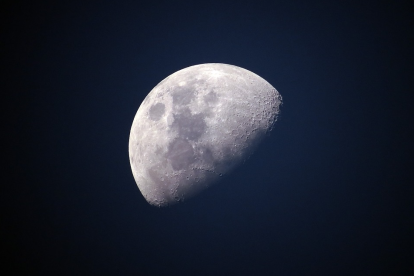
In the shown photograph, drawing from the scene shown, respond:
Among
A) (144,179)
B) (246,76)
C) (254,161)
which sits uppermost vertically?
(246,76)

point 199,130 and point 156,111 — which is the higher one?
point 156,111

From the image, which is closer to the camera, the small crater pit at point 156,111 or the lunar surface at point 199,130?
the lunar surface at point 199,130

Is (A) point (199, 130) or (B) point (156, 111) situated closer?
(A) point (199, 130)

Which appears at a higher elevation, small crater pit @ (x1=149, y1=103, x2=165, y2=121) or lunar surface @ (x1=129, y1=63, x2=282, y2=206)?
small crater pit @ (x1=149, y1=103, x2=165, y2=121)

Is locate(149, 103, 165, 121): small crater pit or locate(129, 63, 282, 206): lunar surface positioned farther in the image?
locate(149, 103, 165, 121): small crater pit

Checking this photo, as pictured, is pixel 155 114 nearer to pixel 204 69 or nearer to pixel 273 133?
pixel 204 69

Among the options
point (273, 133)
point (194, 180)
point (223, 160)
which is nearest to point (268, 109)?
point (273, 133)

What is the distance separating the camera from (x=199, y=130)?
3.90 m

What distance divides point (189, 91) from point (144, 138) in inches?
42.3

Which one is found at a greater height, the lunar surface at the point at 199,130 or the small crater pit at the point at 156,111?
the small crater pit at the point at 156,111

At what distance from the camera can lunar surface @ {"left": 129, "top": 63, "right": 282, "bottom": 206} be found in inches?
153

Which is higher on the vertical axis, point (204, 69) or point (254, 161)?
point (204, 69)

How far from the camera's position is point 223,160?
3881mm

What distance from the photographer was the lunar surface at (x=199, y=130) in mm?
3891
